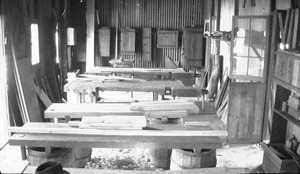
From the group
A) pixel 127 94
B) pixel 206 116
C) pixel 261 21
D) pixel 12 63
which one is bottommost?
pixel 127 94

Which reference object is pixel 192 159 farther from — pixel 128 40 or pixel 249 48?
pixel 128 40

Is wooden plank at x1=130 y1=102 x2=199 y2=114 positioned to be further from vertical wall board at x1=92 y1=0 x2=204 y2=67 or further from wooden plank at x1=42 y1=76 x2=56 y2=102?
vertical wall board at x1=92 y1=0 x2=204 y2=67

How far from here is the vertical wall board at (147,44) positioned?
682 inches

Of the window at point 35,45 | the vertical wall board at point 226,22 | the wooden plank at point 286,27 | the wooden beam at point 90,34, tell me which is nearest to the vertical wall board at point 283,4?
the wooden plank at point 286,27

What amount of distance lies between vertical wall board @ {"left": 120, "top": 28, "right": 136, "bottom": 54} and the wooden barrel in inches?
492

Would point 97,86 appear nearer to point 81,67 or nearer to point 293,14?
point 293,14

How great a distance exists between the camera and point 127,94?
1476cm

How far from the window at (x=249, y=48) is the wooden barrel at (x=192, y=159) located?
12.8 ft

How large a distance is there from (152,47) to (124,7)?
233 centimetres

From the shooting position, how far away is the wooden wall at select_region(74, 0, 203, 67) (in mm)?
17141

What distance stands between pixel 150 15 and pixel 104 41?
253cm

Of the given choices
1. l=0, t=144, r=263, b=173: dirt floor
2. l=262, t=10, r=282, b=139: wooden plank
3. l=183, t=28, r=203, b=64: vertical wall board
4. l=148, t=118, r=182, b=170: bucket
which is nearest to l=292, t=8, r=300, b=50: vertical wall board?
l=262, t=10, r=282, b=139: wooden plank

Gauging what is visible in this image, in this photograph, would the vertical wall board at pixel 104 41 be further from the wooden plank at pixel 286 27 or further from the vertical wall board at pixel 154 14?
the wooden plank at pixel 286 27

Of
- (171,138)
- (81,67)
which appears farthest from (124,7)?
(171,138)
